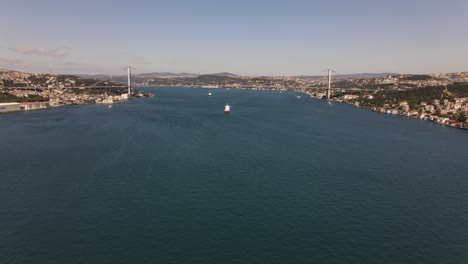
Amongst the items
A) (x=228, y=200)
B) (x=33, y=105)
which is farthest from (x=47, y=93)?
(x=228, y=200)

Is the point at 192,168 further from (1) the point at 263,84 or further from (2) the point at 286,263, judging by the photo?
(1) the point at 263,84

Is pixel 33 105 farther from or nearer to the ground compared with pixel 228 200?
farther from the ground

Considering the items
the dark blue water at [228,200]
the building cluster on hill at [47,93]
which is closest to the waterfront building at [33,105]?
the building cluster on hill at [47,93]

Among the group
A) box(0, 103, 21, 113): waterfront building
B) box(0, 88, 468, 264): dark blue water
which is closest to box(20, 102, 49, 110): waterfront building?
box(0, 103, 21, 113): waterfront building

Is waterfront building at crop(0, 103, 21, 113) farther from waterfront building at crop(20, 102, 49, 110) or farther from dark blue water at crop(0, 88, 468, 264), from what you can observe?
dark blue water at crop(0, 88, 468, 264)

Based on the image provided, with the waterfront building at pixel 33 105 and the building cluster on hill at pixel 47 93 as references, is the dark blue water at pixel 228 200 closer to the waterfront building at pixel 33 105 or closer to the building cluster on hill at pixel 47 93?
the waterfront building at pixel 33 105

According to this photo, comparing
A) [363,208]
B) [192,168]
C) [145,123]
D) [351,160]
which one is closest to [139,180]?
[192,168]

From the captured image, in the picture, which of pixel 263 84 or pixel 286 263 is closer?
pixel 286 263

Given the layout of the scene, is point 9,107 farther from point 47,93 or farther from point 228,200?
point 228,200
